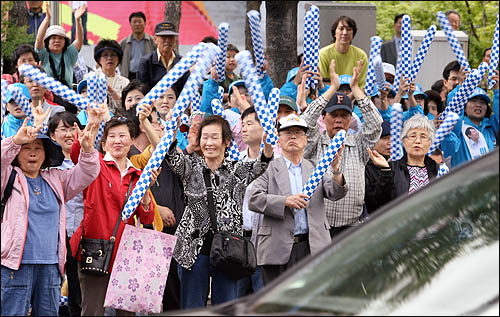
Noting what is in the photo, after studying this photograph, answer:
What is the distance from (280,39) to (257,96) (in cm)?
504

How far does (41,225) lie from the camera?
6117 millimetres

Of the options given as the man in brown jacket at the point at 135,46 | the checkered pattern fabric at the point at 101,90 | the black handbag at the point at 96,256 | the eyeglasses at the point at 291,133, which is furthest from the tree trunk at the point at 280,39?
the black handbag at the point at 96,256

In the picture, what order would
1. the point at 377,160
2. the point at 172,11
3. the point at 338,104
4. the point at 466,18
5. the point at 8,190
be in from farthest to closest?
the point at 466,18 < the point at 172,11 < the point at 338,104 < the point at 377,160 < the point at 8,190

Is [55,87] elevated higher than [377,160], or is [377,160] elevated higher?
[55,87]

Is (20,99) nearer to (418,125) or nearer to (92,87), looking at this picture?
(92,87)

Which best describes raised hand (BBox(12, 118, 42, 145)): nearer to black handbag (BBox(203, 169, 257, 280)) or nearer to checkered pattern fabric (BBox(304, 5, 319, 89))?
black handbag (BBox(203, 169, 257, 280))

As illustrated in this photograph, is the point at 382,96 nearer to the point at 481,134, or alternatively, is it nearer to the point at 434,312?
the point at 481,134

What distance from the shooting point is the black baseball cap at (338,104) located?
7.88 meters

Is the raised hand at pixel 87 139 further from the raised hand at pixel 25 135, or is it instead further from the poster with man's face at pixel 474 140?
the poster with man's face at pixel 474 140

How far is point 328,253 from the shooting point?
2896 mm

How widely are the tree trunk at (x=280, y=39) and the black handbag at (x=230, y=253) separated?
5.41 meters

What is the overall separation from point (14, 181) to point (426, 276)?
425cm

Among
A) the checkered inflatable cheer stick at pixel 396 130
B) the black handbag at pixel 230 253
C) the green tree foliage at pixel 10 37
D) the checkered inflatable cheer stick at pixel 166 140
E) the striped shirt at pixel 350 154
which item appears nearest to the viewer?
the checkered inflatable cheer stick at pixel 166 140

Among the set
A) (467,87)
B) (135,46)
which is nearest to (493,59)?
(467,87)
